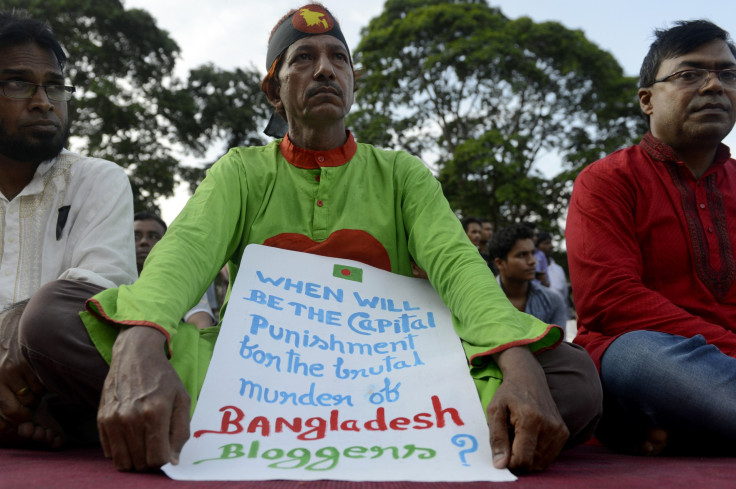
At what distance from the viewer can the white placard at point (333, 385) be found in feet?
5.08

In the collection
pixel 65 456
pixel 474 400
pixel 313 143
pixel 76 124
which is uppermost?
pixel 76 124

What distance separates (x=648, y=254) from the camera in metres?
2.54

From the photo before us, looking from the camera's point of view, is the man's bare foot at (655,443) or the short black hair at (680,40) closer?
the man's bare foot at (655,443)

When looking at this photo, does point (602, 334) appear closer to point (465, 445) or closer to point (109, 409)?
point (465, 445)

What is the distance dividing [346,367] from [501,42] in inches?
603

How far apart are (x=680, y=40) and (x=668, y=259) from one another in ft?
2.92

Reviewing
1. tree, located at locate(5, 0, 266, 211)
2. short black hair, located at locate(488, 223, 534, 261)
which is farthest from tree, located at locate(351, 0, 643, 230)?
short black hair, located at locate(488, 223, 534, 261)

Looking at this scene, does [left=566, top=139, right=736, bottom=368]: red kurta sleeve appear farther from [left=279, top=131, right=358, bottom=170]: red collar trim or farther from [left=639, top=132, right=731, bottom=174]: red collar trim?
[left=279, top=131, right=358, bottom=170]: red collar trim

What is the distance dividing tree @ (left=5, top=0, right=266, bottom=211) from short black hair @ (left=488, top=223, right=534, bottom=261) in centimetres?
1053

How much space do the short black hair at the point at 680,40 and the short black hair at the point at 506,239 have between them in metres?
3.04

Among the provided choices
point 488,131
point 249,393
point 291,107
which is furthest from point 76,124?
point 249,393

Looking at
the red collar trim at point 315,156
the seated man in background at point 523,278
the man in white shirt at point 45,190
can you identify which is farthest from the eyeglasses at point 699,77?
the seated man in background at point 523,278

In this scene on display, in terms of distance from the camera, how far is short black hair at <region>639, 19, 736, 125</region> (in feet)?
8.66

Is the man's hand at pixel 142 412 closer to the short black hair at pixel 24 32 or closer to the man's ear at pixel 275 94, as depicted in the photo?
the man's ear at pixel 275 94
